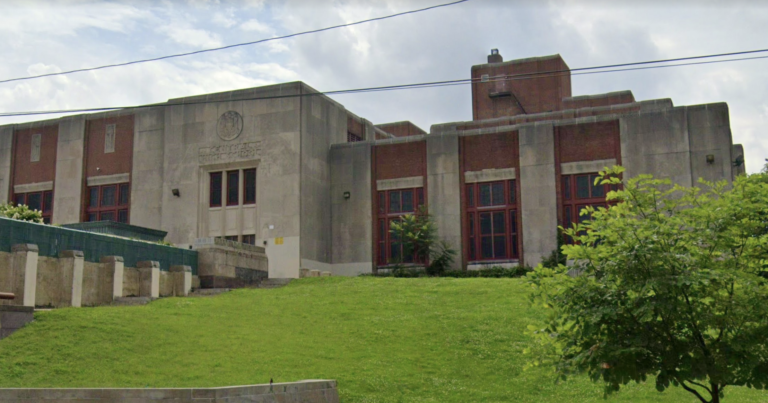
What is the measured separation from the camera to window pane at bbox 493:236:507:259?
148 feet

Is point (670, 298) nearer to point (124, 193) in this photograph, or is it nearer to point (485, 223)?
point (485, 223)

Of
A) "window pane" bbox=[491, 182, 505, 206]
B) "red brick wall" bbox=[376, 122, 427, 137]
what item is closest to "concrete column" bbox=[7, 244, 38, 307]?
"window pane" bbox=[491, 182, 505, 206]

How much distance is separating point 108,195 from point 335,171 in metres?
14.2

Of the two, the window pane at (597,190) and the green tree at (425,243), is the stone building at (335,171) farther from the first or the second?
the green tree at (425,243)

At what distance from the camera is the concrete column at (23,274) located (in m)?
26.0

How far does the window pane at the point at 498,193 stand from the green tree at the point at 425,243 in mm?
3644

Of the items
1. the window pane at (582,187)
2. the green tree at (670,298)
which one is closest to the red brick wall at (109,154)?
the window pane at (582,187)

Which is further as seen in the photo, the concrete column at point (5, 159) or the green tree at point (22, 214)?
the concrete column at point (5, 159)

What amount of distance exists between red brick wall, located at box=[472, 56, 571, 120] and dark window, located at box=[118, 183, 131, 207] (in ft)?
92.1

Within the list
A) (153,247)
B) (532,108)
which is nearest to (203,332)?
(153,247)

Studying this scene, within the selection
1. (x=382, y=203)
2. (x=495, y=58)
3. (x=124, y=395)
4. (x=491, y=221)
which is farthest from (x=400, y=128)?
(x=124, y=395)

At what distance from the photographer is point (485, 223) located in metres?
45.9

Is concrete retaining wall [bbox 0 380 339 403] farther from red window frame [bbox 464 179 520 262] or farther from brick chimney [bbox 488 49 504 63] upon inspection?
brick chimney [bbox 488 49 504 63]

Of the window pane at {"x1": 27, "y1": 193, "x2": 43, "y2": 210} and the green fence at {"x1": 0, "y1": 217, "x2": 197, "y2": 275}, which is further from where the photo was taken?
the window pane at {"x1": 27, "y1": 193, "x2": 43, "y2": 210}
